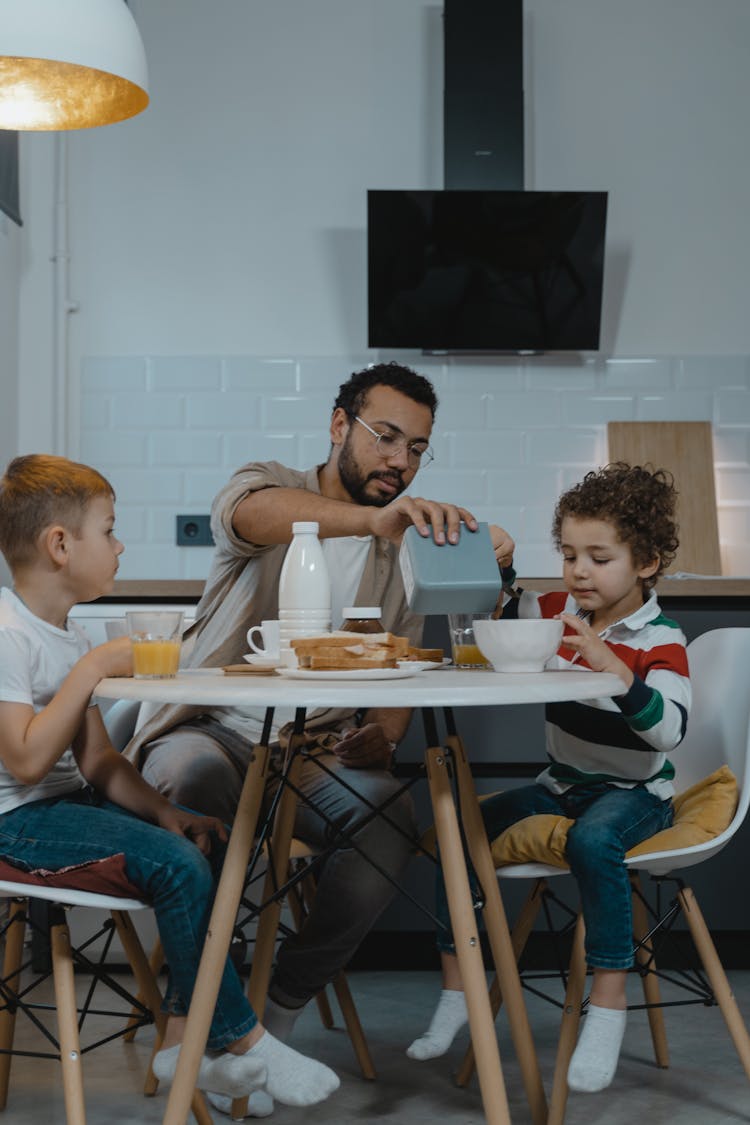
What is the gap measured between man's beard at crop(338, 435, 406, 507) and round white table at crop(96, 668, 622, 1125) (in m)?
0.80

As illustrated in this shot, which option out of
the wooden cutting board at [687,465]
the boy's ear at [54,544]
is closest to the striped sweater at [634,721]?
the boy's ear at [54,544]

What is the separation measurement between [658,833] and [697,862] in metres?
0.09

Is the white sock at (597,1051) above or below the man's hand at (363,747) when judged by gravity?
below

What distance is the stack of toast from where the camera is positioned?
65.1 inches

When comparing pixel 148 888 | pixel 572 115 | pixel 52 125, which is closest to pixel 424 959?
pixel 148 888

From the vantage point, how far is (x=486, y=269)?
3.90 metres

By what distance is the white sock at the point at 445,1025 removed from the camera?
2.11 meters

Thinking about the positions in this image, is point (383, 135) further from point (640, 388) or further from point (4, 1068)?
point (4, 1068)

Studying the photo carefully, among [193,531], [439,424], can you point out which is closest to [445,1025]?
[193,531]

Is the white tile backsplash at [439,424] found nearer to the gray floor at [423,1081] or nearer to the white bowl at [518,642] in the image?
the gray floor at [423,1081]

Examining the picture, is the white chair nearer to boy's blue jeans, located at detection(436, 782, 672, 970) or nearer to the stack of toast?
boy's blue jeans, located at detection(436, 782, 672, 970)

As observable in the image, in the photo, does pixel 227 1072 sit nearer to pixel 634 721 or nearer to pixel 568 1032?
pixel 568 1032

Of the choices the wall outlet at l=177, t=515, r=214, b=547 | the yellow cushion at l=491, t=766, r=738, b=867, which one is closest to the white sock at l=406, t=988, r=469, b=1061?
the yellow cushion at l=491, t=766, r=738, b=867

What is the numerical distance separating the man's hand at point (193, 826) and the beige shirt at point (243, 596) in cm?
32
